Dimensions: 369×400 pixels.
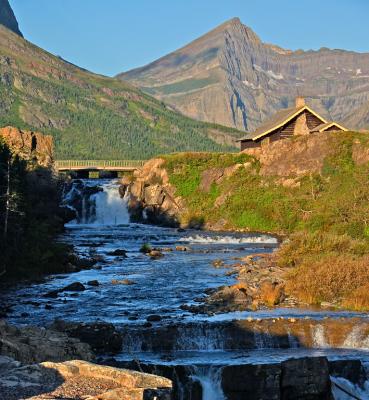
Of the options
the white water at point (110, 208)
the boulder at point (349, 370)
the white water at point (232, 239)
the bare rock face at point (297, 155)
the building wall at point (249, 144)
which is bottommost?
the boulder at point (349, 370)

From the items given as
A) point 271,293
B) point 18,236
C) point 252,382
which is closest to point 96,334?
point 252,382

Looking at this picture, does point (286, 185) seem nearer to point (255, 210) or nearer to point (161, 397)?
point (255, 210)

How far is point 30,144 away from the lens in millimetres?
72562

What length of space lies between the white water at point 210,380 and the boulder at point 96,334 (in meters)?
3.81

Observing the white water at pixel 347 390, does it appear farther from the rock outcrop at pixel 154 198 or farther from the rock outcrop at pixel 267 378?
the rock outcrop at pixel 154 198

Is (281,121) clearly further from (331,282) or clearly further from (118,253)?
(331,282)

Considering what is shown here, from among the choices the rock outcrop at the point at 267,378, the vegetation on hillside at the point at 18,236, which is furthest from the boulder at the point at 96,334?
the vegetation on hillside at the point at 18,236

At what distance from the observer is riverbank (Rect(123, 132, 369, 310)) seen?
6053 centimetres

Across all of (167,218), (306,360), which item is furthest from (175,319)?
(167,218)

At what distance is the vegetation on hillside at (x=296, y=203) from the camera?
42.0 meters

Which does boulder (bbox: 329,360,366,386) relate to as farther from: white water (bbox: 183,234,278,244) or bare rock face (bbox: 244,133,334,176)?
bare rock face (bbox: 244,133,334,176)

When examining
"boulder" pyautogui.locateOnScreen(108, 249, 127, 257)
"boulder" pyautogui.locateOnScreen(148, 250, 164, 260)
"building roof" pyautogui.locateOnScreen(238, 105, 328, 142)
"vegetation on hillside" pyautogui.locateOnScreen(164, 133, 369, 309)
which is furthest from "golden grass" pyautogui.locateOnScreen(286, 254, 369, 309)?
"building roof" pyautogui.locateOnScreen(238, 105, 328, 142)

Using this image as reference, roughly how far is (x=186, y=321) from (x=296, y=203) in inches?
1511

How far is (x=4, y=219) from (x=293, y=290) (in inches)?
639
